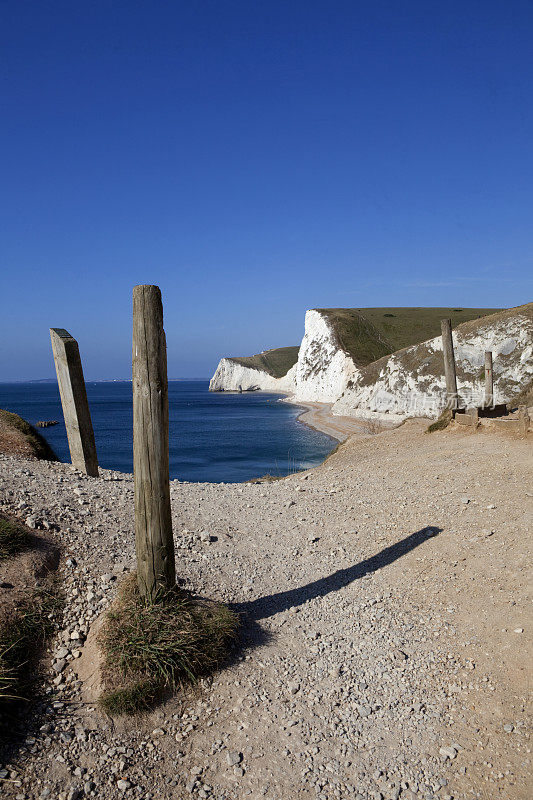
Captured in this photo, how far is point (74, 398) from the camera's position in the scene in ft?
32.7

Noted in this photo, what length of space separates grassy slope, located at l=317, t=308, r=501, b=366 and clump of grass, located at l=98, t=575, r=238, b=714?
67.3m

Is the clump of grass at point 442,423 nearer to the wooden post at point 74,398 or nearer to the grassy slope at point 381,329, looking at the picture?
the wooden post at point 74,398

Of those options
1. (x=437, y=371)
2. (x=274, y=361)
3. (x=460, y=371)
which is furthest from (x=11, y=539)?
(x=274, y=361)

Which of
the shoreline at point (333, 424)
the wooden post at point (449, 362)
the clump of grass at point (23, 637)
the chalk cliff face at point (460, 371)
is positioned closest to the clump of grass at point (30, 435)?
the clump of grass at point (23, 637)

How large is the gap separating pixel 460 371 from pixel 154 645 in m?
43.3

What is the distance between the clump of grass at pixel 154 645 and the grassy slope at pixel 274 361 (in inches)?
5441

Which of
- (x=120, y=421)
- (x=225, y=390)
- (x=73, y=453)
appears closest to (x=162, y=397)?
(x=73, y=453)

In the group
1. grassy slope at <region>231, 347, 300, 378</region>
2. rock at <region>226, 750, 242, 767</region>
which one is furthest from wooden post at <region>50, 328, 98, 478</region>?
grassy slope at <region>231, 347, 300, 378</region>

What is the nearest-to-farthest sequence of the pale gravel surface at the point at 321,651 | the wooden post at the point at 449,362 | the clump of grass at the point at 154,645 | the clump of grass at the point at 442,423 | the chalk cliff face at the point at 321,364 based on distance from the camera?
the pale gravel surface at the point at 321,651 → the clump of grass at the point at 154,645 → the clump of grass at the point at 442,423 → the wooden post at the point at 449,362 → the chalk cliff face at the point at 321,364

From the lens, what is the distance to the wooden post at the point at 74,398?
994 centimetres

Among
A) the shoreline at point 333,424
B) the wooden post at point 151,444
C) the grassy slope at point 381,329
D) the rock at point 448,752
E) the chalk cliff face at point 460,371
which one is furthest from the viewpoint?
the grassy slope at point 381,329

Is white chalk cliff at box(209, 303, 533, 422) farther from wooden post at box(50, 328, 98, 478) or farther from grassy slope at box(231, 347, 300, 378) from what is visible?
grassy slope at box(231, 347, 300, 378)

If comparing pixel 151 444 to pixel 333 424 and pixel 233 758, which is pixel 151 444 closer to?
pixel 233 758

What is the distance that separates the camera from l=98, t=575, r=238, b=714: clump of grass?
410 centimetres
